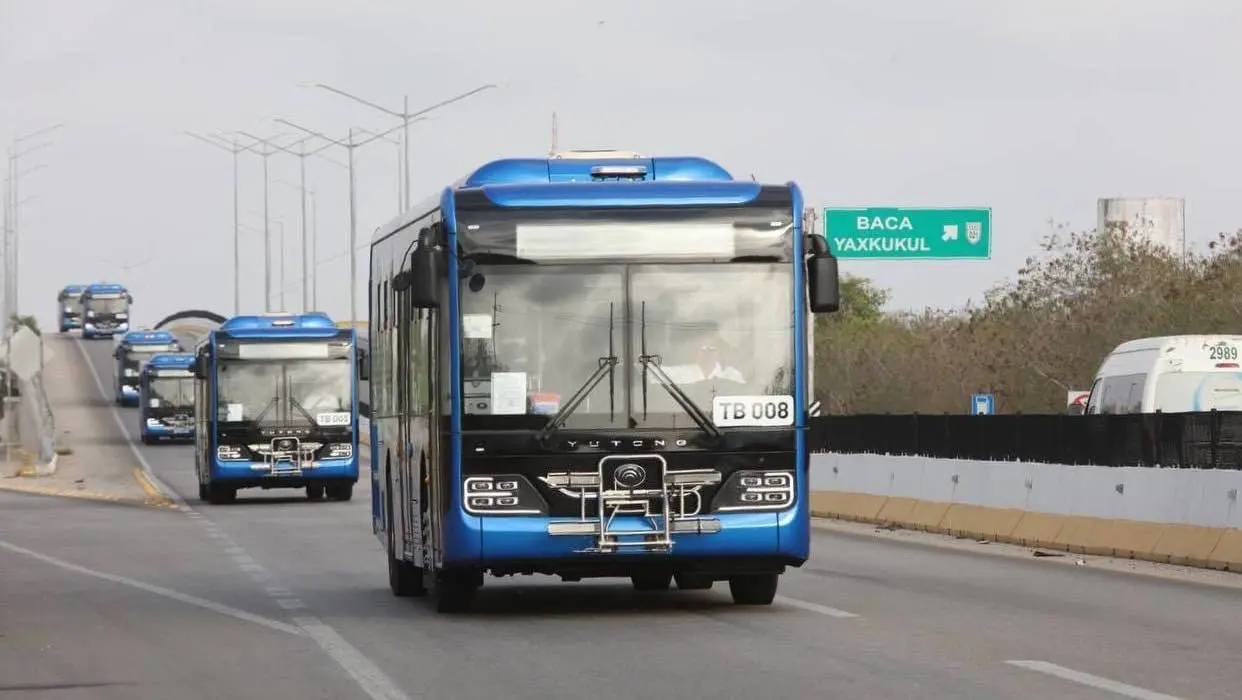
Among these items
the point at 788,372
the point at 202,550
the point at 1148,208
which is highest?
the point at 1148,208

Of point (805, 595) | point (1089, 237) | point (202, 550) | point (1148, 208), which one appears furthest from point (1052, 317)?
point (805, 595)

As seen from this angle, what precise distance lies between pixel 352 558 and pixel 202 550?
3.01 m

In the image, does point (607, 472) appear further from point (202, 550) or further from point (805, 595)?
point (202, 550)

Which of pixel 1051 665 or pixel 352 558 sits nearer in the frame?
pixel 1051 665

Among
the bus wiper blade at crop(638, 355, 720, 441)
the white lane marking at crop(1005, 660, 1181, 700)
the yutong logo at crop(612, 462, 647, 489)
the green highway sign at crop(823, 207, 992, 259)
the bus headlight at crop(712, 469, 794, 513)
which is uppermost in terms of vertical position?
the green highway sign at crop(823, 207, 992, 259)

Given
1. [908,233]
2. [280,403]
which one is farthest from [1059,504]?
[908,233]

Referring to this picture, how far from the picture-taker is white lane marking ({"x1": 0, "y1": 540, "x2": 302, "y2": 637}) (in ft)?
56.1

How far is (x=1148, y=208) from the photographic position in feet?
345

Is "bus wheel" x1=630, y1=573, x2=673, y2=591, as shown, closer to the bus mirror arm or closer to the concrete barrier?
the bus mirror arm

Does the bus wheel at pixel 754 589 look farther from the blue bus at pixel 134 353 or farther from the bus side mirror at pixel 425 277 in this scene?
the blue bus at pixel 134 353

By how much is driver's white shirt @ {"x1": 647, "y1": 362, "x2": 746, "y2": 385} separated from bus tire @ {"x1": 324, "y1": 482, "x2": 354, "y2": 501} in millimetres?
27924

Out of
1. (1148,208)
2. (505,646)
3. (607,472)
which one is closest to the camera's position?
(505,646)

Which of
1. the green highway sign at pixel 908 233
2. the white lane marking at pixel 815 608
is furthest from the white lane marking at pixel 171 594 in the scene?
the green highway sign at pixel 908 233

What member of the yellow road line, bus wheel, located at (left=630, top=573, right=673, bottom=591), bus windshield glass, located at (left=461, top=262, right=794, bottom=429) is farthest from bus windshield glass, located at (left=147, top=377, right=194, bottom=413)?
bus windshield glass, located at (left=461, top=262, right=794, bottom=429)
